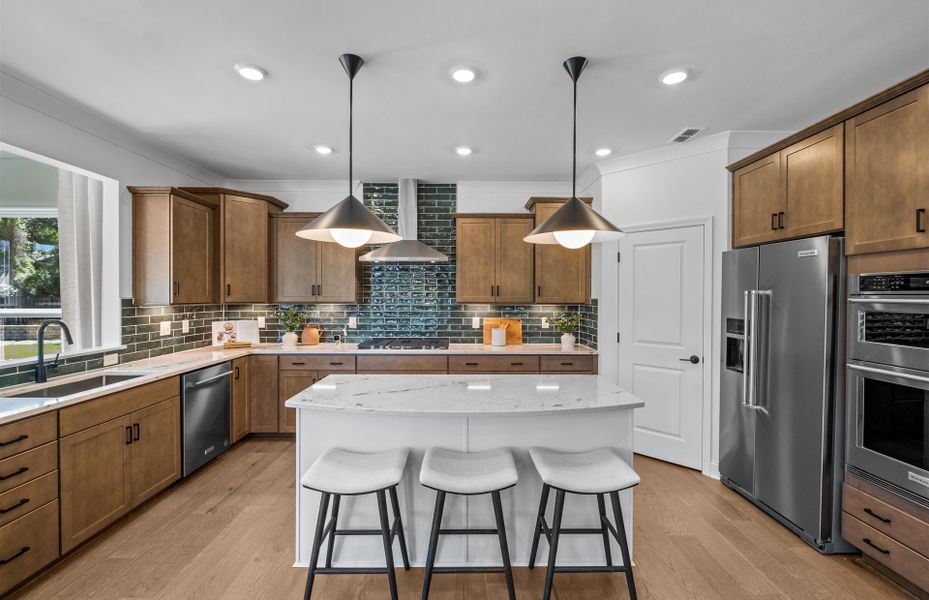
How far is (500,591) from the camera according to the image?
205 centimetres

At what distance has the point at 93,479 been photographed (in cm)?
239

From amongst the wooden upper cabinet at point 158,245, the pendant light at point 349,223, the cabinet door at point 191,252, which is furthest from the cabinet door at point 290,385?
the pendant light at point 349,223

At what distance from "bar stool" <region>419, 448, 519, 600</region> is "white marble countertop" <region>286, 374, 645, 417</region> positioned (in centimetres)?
22

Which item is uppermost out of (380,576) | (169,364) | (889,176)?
(889,176)

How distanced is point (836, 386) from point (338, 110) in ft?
11.2

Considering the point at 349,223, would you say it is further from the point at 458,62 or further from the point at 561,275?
the point at 561,275

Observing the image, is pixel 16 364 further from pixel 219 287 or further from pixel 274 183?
pixel 274 183

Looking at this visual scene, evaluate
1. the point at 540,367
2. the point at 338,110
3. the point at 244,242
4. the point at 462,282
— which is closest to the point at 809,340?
the point at 540,367

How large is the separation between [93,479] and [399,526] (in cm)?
180

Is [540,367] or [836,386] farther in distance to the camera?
[540,367]

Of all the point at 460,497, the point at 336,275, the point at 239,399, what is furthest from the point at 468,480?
the point at 336,275

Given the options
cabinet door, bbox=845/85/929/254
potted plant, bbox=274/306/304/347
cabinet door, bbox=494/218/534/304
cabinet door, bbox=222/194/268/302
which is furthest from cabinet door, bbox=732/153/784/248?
cabinet door, bbox=222/194/268/302

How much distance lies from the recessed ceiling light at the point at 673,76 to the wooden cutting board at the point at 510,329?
2698 mm

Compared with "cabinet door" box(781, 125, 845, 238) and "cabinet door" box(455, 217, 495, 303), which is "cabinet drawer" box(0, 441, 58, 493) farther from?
"cabinet door" box(781, 125, 845, 238)
